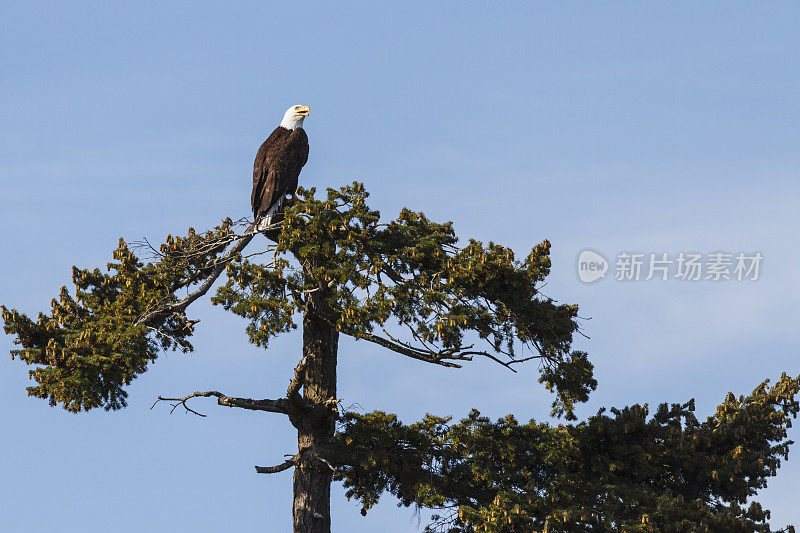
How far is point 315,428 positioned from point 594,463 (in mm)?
4409

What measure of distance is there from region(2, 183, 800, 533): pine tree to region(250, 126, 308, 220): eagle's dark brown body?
654mm

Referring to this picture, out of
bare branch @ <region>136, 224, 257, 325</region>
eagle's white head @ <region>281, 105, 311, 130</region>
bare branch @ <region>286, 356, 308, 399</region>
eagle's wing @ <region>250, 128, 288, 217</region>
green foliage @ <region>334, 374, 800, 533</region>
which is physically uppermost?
eagle's white head @ <region>281, 105, 311, 130</region>

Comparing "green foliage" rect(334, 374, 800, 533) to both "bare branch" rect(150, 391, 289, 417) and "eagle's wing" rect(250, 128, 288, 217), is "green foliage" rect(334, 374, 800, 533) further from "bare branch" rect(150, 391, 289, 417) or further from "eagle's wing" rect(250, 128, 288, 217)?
"eagle's wing" rect(250, 128, 288, 217)

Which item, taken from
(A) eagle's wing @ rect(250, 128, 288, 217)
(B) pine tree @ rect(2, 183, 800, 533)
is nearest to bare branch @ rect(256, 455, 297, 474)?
(B) pine tree @ rect(2, 183, 800, 533)

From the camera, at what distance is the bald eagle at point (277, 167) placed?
16.7 metres

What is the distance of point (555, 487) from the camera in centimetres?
1454

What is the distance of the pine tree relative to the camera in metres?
13.9

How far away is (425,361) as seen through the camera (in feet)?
49.5

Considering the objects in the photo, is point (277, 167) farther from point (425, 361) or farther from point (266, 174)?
point (425, 361)

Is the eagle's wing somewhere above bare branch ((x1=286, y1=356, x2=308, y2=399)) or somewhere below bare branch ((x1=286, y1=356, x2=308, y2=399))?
above

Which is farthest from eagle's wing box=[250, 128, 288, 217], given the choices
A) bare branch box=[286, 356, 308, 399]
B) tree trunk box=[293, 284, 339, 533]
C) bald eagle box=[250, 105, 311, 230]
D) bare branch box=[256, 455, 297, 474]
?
bare branch box=[256, 455, 297, 474]

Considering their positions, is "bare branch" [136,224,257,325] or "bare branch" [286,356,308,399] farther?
"bare branch" [136,224,257,325]

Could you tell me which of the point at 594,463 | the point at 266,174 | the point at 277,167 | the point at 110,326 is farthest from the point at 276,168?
the point at 594,463

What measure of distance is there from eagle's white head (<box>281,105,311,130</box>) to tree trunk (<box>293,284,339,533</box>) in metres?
3.95
